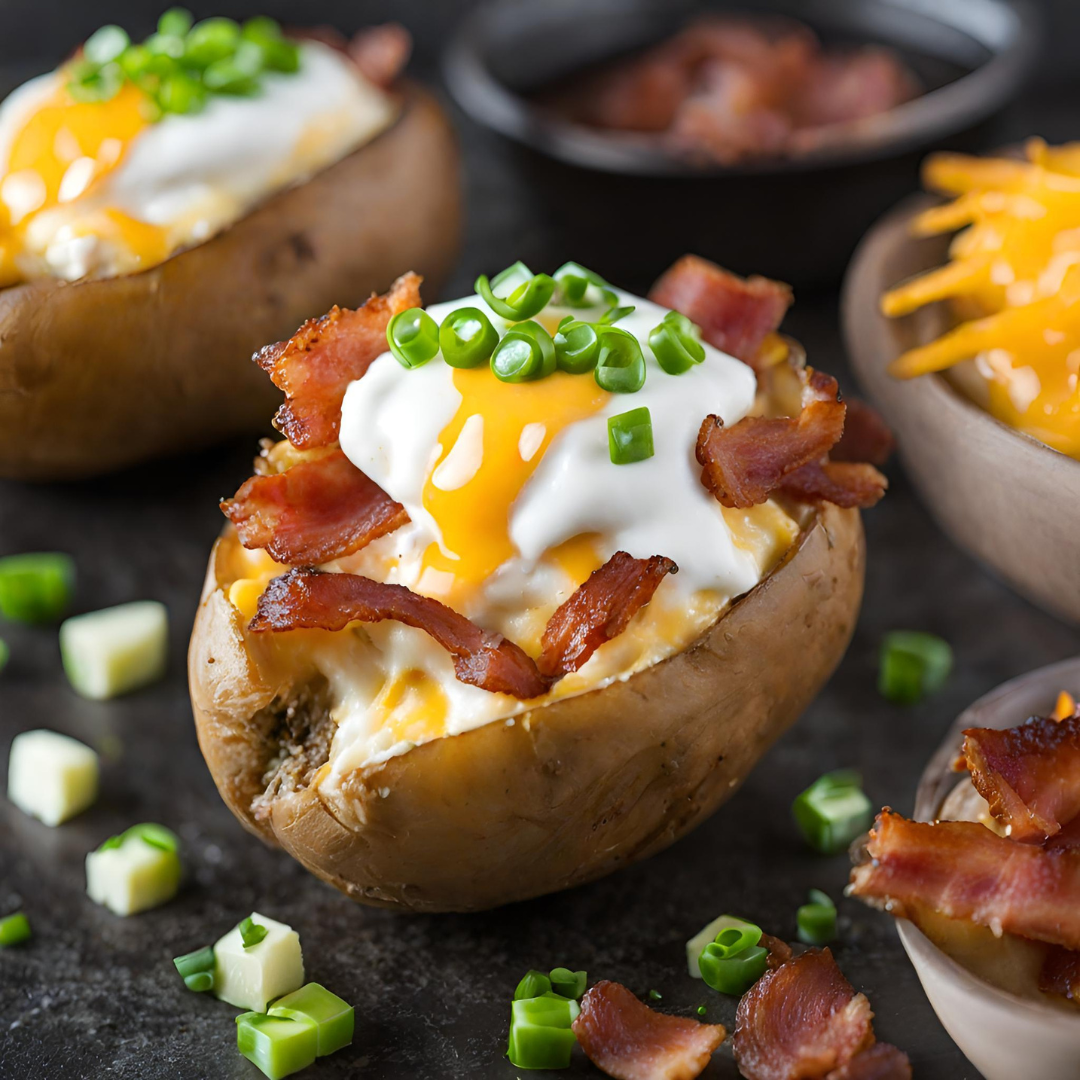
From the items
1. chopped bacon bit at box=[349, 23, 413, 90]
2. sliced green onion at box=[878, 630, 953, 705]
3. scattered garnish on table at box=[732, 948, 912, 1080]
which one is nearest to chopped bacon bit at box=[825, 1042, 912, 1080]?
scattered garnish on table at box=[732, 948, 912, 1080]

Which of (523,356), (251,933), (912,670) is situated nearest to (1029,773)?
(912,670)

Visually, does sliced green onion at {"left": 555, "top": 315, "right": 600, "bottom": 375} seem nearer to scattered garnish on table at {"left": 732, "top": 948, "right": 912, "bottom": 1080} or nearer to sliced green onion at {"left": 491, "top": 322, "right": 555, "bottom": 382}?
sliced green onion at {"left": 491, "top": 322, "right": 555, "bottom": 382}

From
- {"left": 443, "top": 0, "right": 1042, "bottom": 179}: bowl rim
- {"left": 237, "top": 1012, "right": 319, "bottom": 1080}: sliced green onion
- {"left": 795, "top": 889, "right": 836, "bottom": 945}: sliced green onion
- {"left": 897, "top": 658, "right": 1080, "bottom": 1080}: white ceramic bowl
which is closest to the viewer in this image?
{"left": 897, "top": 658, "right": 1080, "bottom": 1080}: white ceramic bowl

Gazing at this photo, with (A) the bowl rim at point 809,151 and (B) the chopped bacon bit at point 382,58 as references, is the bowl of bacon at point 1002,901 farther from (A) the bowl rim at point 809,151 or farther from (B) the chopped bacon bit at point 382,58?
(B) the chopped bacon bit at point 382,58

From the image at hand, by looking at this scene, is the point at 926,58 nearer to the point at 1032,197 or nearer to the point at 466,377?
the point at 1032,197

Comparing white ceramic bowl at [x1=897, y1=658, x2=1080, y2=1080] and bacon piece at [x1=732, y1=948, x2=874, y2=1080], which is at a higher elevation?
white ceramic bowl at [x1=897, y1=658, x2=1080, y2=1080]

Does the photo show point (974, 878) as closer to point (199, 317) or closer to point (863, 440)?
point (863, 440)
